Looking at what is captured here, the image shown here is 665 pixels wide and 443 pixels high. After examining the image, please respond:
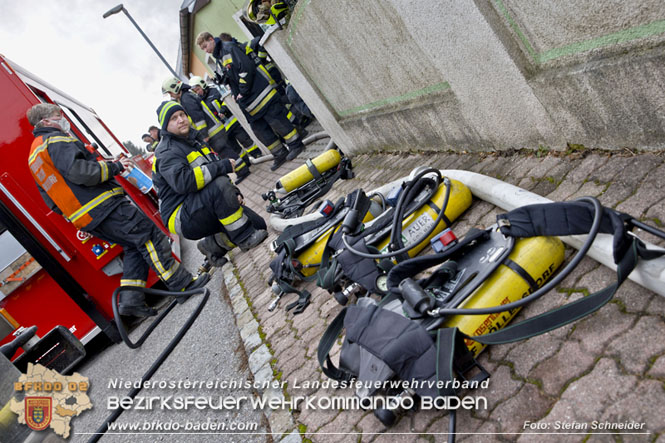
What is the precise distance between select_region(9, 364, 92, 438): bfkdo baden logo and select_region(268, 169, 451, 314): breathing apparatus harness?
1.57m

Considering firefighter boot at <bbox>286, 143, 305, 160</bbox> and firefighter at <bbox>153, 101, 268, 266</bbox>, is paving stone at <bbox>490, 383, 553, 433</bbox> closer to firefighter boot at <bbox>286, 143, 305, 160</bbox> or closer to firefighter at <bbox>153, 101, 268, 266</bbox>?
firefighter at <bbox>153, 101, 268, 266</bbox>

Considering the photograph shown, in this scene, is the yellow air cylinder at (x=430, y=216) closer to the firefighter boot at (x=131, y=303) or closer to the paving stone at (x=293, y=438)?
the paving stone at (x=293, y=438)

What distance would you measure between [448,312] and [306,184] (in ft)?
12.2

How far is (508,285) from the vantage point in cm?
195

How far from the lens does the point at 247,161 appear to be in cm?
1121

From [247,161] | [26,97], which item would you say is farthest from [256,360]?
[247,161]

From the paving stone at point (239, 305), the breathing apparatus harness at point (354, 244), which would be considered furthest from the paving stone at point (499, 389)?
the paving stone at point (239, 305)

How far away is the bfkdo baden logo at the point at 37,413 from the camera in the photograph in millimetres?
2047

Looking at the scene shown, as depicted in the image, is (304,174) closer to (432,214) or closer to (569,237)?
(432,214)

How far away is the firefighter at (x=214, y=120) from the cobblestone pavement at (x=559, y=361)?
6.99 meters

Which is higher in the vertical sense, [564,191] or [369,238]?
[369,238]

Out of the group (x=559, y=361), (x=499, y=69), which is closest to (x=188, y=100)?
(x=499, y=69)

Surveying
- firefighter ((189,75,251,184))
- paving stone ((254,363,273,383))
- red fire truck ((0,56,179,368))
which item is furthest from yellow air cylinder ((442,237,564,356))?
firefighter ((189,75,251,184))

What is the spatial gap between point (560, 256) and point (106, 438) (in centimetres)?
355
